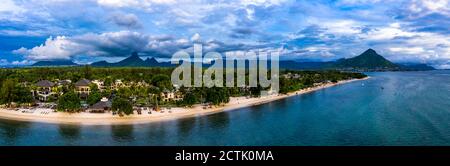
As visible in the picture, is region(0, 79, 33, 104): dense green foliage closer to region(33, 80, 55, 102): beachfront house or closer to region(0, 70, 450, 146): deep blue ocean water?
region(33, 80, 55, 102): beachfront house

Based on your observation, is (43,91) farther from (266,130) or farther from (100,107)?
(266,130)

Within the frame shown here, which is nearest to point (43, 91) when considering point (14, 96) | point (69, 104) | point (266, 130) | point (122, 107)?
point (14, 96)

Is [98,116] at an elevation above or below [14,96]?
below

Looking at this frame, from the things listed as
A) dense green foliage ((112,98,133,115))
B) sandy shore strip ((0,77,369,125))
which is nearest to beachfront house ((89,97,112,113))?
sandy shore strip ((0,77,369,125))

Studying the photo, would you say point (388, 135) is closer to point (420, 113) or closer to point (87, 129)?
point (420, 113)

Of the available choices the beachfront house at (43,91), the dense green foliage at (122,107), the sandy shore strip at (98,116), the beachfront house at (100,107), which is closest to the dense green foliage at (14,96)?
the sandy shore strip at (98,116)

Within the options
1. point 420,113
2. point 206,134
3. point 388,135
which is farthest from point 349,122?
point 206,134

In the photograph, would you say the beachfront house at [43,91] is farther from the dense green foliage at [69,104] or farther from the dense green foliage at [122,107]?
the dense green foliage at [122,107]
